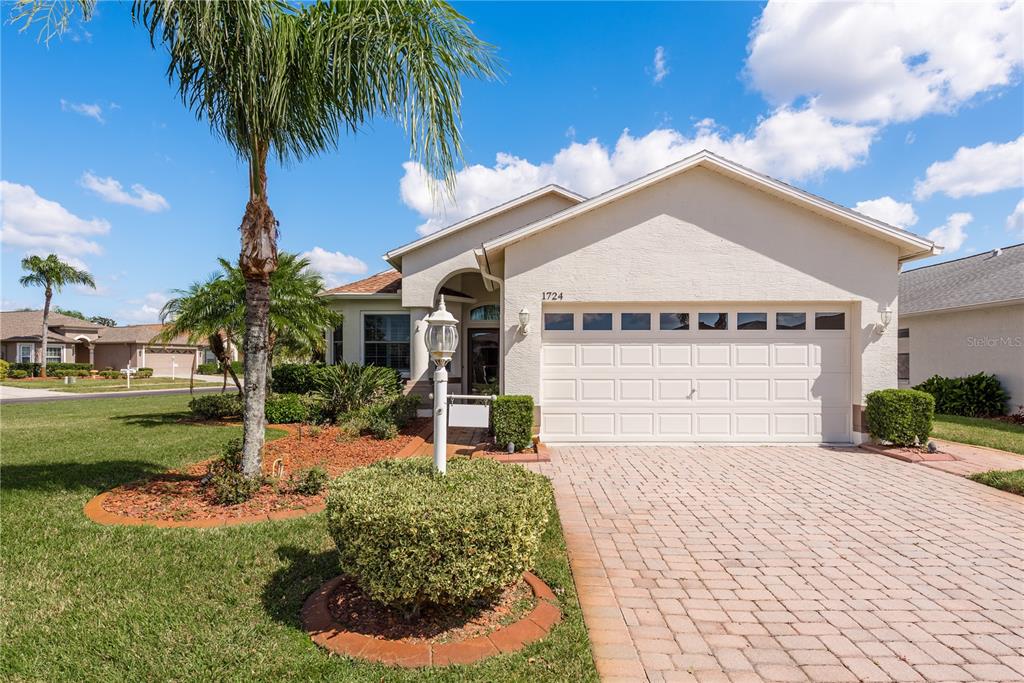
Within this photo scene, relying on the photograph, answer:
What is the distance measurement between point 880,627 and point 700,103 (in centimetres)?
1026

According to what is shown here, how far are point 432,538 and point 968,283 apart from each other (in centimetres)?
2091

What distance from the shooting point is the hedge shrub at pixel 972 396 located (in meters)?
13.5

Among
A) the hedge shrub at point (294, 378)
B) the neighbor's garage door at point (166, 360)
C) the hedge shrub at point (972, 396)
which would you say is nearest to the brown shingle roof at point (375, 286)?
the hedge shrub at point (294, 378)

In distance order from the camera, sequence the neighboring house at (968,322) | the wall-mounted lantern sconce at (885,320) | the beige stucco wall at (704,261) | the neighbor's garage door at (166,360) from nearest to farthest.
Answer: the wall-mounted lantern sconce at (885,320), the beige stucco wall at (704,261), the neighboring house at (968,322), the neighbor's garage door at (166,360)

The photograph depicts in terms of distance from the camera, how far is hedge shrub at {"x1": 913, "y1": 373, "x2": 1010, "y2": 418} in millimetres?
13469

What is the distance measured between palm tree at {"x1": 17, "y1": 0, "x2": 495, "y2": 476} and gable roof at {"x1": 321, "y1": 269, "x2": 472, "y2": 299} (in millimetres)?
9186

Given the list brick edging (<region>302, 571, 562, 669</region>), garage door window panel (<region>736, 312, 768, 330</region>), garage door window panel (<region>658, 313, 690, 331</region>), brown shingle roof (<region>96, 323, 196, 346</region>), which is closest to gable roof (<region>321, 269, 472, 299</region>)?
garage door window panel (<region>658, 313, 690, 331</region>)

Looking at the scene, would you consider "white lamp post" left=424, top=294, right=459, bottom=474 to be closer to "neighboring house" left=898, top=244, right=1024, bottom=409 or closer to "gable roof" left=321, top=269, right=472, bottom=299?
"gable roof" left=321, top=269, right=472, bottom=299

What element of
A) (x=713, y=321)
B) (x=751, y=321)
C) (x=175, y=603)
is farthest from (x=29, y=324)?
(x=751, y=321)

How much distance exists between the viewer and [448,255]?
563 inches

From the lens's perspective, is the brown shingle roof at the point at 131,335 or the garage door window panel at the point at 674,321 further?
the brown shingle roof at the point at 131,335

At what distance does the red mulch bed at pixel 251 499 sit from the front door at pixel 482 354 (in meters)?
6.73

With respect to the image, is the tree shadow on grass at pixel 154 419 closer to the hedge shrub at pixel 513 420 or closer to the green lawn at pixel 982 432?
the hedge shrub at pixel 513 420

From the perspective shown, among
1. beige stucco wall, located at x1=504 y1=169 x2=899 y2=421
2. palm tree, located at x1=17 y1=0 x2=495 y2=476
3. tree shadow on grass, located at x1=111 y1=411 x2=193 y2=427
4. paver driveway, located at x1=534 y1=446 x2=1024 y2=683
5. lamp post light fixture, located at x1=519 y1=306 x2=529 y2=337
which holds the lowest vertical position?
paver driveway, located at x1=534 y1=446 x2=1024 y2=683
